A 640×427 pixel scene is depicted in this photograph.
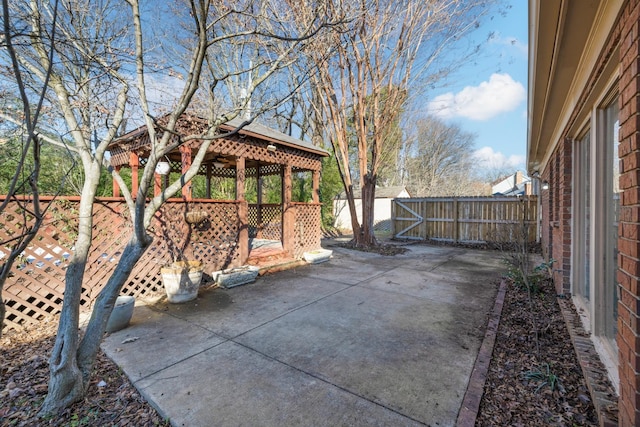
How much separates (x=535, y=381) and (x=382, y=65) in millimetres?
8857

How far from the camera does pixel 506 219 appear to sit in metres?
10.5

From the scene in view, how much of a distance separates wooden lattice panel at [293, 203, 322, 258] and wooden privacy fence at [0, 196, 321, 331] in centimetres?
186

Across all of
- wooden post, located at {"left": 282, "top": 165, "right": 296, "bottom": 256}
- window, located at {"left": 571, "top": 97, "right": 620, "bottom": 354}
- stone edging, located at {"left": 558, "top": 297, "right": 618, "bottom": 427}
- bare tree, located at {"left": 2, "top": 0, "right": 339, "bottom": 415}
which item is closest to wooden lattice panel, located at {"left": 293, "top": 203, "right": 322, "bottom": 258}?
wooden post, located at {"left": 282, "top": 165, "right": 296, "bottom": 256}

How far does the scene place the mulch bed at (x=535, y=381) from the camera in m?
2.02

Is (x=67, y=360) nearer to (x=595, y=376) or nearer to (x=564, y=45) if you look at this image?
(x=595, y=376)

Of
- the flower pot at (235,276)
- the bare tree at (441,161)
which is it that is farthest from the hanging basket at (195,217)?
the bare tree at (441,161)

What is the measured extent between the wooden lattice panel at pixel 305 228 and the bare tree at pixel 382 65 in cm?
222

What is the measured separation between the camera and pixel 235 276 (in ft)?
17.9

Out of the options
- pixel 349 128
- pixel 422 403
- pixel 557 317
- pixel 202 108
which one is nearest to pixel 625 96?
pixel 422 403

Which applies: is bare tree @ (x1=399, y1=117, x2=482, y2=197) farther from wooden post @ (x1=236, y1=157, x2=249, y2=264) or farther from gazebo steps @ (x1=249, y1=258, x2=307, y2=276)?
wooden post @ (x1=236, y1=157, x2=249, y2=264)

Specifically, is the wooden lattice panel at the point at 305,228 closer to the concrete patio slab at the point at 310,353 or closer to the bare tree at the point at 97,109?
the concrete patio slab at the point at 310,353

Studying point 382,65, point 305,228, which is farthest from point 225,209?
point 382,65

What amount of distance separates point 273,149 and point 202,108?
1943 mm

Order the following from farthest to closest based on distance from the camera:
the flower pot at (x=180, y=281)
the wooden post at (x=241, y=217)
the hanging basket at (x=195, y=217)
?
1. the wooden post at (x=241, y=217)
2. the hanging basket at (x=195, y=217)
3. the flower pot at (x=180, y=281)
